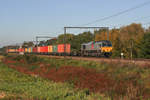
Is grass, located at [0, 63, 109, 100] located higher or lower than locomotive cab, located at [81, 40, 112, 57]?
lower

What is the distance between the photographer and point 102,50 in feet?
128

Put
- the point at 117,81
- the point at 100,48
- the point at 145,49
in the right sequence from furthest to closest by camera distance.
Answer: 1. the point at 100,48
2. the point at 145,49
3. the point at 117,81

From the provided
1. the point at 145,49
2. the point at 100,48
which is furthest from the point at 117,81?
the point at 145,49

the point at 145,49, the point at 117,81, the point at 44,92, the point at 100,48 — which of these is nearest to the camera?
the point at 44,92

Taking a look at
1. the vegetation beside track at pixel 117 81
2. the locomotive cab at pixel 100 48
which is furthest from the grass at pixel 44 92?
the locomotive cab at pixel 100 48

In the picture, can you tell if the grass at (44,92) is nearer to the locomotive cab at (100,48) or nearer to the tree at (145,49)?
the locomotive cab at (100,48)

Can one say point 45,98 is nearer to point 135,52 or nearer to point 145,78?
point 145,78

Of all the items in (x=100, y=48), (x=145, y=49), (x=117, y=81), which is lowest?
(x=117, y=81)

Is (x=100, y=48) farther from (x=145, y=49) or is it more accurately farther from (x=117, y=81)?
(x=117, y=81)

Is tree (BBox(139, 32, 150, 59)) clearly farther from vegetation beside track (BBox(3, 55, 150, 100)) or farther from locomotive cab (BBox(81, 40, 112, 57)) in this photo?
vegetation beside track (BBox(3, 55, 150, 100))

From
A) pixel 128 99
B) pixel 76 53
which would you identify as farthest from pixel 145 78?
pixel 76 53

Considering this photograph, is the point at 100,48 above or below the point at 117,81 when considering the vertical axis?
above

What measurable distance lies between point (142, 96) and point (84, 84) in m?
5.61

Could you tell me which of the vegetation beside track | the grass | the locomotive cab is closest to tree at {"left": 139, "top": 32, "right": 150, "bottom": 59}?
the locomotive cab
